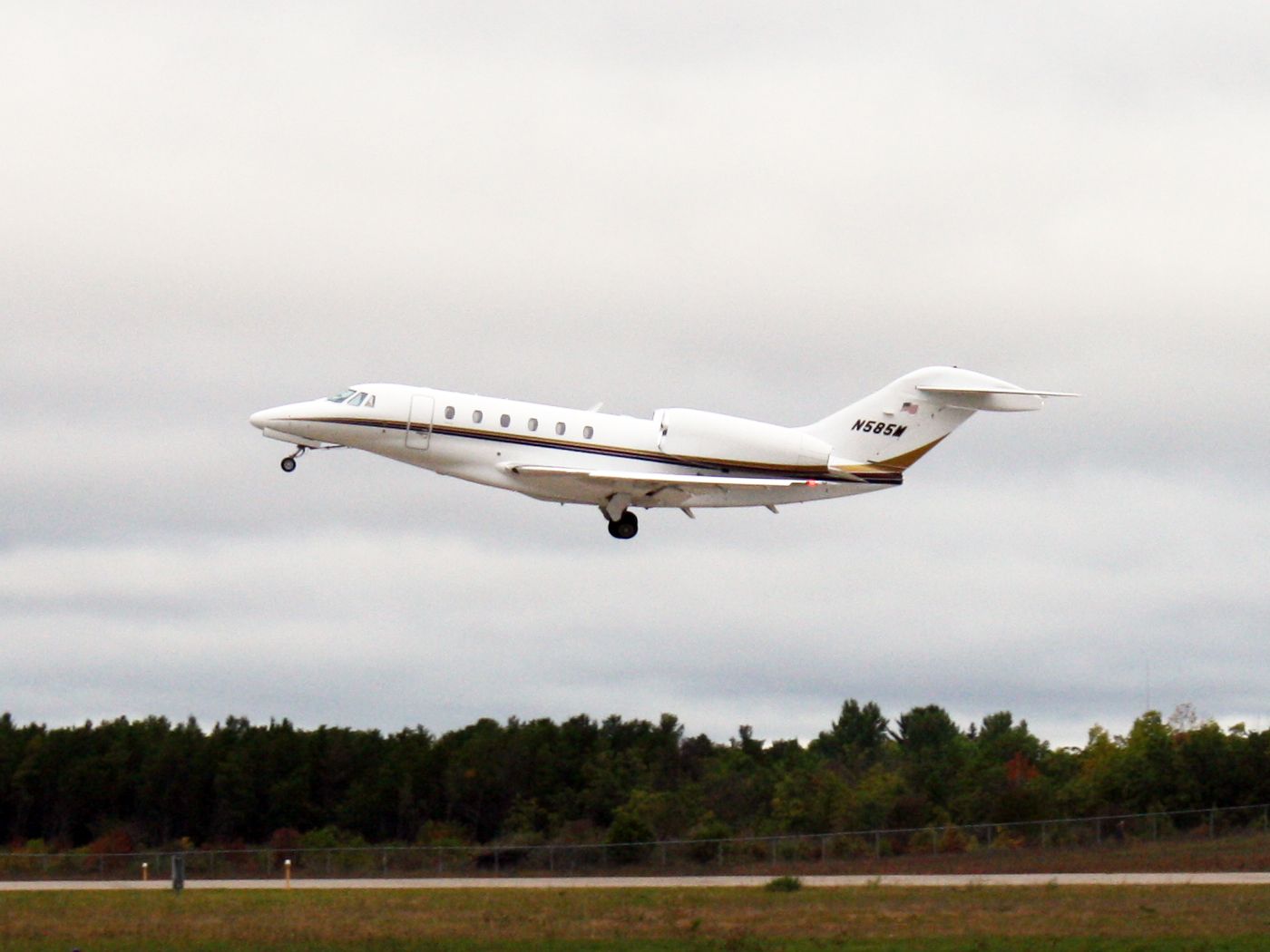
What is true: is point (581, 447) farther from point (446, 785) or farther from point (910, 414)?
point (446, 785)

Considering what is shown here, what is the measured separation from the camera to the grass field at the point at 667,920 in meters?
33.6

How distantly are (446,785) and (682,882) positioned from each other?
3558cm

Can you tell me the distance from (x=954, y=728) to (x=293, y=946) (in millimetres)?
106566

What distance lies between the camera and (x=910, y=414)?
47812 mm

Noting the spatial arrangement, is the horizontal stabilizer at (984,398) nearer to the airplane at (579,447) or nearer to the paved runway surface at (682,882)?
the airplane at (579,447)

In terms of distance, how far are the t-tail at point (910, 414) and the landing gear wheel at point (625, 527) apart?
15.3ft

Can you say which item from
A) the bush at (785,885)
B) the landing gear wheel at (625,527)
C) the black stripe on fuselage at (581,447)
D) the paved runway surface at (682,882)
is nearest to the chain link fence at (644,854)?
the paved runway surface at (682,882)

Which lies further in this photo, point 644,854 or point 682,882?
point 644,854

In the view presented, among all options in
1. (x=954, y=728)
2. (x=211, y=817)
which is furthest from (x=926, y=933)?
(x=954, y=728)

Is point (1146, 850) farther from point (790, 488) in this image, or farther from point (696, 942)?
point (696, 942)

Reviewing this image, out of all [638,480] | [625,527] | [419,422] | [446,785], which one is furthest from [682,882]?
[446,785]

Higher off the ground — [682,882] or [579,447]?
[579,447]

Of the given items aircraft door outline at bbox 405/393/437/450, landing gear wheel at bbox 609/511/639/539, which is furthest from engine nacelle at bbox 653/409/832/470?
aircraft door outline at bbox 405/393/437/450

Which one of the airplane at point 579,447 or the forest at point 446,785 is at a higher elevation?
the airplane at point 579,447
